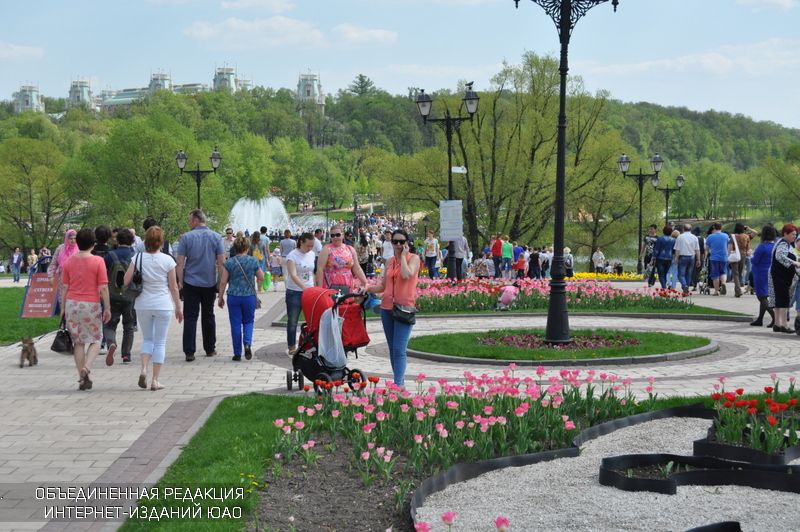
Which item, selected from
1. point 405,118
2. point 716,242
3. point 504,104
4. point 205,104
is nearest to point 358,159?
point 405,118

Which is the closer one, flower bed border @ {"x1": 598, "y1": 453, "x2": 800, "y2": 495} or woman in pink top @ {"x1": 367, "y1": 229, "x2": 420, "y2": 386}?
flower bed border @ {"x1": 598, "y1": 453, "x2": 800, "y2": 495}

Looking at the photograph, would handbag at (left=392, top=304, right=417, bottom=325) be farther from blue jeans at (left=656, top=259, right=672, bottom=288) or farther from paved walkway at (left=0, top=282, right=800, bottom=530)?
blue jeans at (left=656, top=259, right=672, bottom=288)

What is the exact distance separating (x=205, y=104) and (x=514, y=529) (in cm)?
13604

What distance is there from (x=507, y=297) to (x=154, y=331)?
911 centimetres

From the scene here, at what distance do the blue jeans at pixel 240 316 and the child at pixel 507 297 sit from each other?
6685 mm

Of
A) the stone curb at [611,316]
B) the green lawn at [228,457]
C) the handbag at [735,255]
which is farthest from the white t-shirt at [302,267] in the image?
the handbag at [735,255]

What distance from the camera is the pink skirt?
33.8 ft

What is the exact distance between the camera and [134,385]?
10703mm

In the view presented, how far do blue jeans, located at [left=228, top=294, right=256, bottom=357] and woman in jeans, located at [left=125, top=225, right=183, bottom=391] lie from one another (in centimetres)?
198

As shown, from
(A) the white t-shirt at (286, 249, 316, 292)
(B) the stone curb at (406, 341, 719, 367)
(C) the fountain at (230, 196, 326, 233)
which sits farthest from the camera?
(C) the fountain at (230, 196, 326, 233)

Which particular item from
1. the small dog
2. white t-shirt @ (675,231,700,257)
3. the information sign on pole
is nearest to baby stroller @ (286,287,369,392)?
the small dog

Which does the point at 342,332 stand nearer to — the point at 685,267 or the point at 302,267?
the point at 302,267

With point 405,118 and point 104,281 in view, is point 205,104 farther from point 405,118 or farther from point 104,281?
point 104,281

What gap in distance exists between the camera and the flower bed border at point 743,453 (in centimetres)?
636
